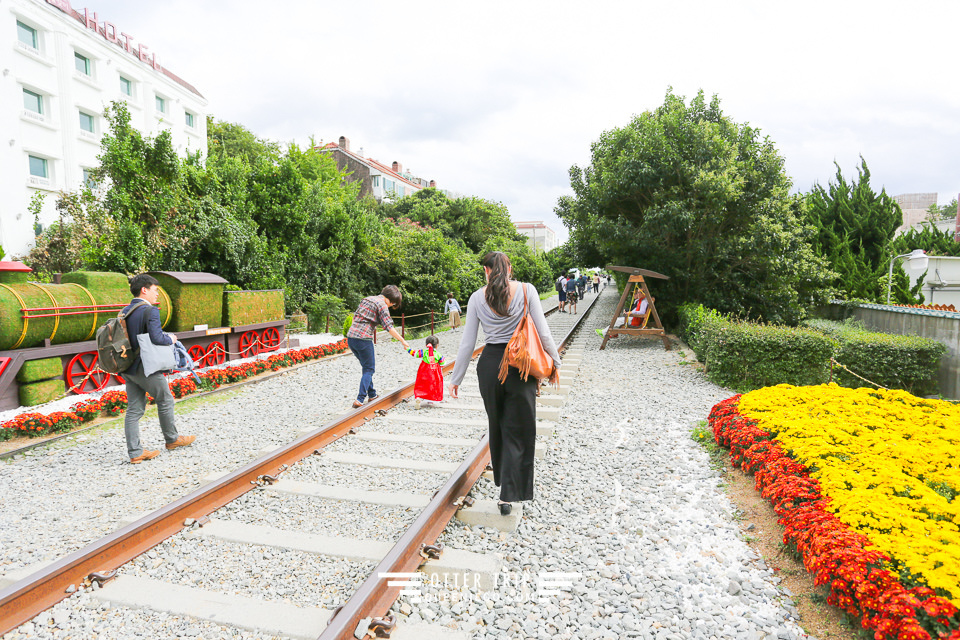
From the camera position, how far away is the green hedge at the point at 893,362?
9.02 metres

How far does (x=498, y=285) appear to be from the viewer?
3598 millimetres

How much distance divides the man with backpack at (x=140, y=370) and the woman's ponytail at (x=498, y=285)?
348 cm

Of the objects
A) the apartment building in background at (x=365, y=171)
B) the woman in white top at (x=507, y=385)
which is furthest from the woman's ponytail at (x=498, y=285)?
the apartment building in background at (x=365, y=171)

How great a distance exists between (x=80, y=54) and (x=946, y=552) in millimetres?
35376

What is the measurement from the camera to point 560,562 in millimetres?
3354

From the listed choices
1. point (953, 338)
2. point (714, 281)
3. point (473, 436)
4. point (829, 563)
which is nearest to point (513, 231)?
point (714, 281)

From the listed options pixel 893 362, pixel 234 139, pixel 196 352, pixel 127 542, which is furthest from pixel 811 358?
pixel 234 139

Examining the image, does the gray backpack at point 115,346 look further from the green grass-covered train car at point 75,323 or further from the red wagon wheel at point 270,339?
the red wagon wheel at point 270,339

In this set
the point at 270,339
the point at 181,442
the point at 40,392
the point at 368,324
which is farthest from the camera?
the point at 270,339

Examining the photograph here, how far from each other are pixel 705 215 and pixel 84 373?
1470 cm

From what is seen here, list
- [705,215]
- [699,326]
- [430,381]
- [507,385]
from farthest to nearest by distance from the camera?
[705,215], [699,326], [430,381], [507,385]

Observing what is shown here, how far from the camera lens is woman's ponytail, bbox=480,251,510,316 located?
11.8ft

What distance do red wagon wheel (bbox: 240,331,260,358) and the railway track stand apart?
6.84 meters

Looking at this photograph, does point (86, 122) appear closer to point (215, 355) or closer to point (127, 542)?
point (215, 355)
